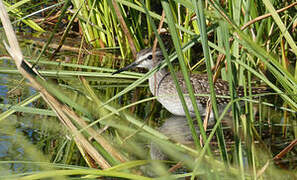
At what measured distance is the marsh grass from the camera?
3045 millimetres

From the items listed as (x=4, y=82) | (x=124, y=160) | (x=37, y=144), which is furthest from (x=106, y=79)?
(x=124, y=160)

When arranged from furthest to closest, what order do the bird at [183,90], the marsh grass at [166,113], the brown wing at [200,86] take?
the brown wing at [200,86] → the bird at [183,90] → the marsh grass at [166,113]

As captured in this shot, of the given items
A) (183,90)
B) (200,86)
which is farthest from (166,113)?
(200,86)

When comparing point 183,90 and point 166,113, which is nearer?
point 166,113

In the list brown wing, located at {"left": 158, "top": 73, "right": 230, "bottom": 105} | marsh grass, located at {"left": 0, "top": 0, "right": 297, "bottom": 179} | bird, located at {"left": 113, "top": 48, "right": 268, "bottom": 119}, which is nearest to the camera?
marsh grass, located at {"left": 0, "top": 0, "right": 297, "bottom": 179}

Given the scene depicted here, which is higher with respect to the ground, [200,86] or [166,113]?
[200,86]

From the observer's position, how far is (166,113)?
21.1 feet

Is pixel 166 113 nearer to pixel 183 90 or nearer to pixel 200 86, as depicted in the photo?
pixel 183 90

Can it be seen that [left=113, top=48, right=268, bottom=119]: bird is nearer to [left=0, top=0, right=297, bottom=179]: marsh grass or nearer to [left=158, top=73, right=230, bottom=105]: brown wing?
[left=158, top=73, right=230, bottom=105]: brown wing

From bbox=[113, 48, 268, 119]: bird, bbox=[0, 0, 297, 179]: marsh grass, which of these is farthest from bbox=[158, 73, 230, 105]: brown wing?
bbox=[0, 0, 297, 179]: marsh grass

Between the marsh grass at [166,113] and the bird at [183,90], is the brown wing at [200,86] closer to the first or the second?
the bird at [183,90]

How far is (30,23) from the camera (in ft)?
29.0

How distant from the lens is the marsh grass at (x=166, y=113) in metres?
3.04

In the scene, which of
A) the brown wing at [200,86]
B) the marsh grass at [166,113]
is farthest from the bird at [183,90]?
the marsh grass at [166,113]
